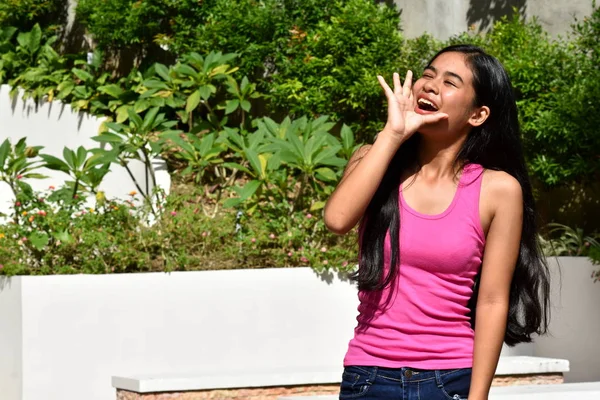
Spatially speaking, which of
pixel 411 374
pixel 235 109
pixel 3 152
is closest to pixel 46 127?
pixel 235 109

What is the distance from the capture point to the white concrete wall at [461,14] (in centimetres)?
764

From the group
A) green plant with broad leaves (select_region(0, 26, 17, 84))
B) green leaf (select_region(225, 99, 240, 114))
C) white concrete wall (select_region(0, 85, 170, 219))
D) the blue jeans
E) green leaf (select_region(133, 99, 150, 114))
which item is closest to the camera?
the blue jeans

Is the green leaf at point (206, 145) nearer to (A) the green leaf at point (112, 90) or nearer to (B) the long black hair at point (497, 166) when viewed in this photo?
(A) the green leaf at point (112, 90)

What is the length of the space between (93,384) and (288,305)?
1113mm

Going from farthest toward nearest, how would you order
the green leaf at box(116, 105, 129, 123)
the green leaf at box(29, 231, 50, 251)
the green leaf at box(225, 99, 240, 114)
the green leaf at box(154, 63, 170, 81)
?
the green leaf at box(116, 105, 129, 123), the green leaf at box(154, 63, 170, 81), the green leaf at box(225, 99, 240, 114), the green leaf at box(29, 231, 50, 251)

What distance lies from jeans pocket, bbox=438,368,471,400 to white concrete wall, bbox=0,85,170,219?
266 inches

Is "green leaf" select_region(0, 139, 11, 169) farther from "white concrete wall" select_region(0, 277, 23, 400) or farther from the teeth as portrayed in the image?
the teeth

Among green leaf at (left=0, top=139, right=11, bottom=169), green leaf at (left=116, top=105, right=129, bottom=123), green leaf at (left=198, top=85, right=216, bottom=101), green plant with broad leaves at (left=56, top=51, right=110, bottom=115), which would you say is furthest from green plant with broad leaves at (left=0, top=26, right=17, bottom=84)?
green leaf at (left=0, top=139, right=11, bottom=169)

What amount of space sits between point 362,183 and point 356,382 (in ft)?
1.40

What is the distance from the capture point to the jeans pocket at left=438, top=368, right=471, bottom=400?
2146 millimetres

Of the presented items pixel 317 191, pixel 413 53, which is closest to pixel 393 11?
pixel 413 53

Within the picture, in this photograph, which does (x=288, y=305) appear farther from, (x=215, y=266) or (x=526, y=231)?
(x=526, y=231)

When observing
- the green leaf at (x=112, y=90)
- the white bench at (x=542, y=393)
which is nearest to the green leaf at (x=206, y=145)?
the green leaf at (x=112, y=90)

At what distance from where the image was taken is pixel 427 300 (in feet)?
7.20
